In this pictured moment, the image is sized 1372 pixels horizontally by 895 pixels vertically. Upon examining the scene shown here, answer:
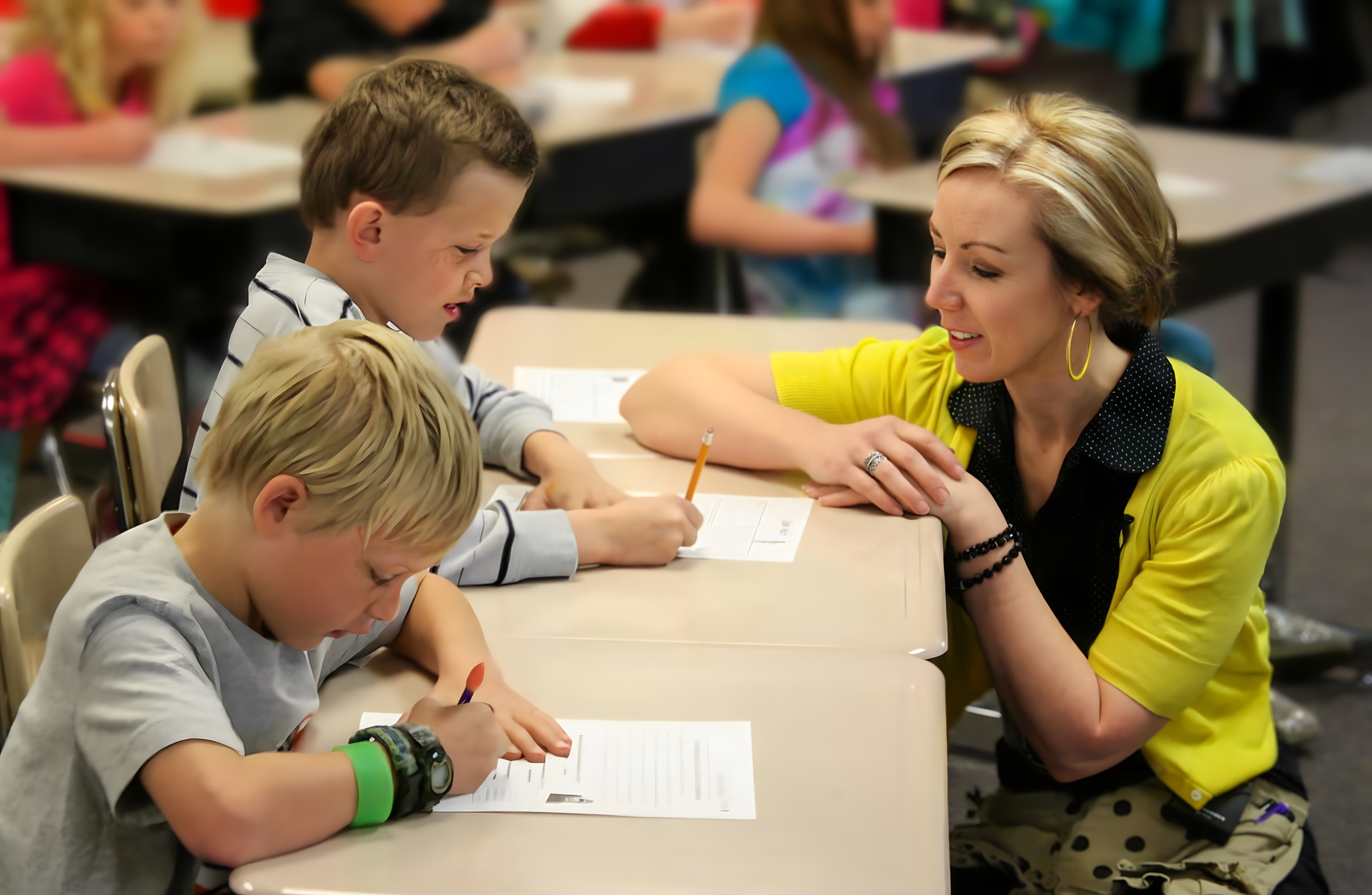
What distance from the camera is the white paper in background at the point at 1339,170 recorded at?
295cm

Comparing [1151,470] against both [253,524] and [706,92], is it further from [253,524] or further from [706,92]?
[706,92]

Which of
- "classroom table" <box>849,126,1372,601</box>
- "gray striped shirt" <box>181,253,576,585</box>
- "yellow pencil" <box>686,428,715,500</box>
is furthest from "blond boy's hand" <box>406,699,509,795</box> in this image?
"classroom table" <box>849,126,1372,601</box>

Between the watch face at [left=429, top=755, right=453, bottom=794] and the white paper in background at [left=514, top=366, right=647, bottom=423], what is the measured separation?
0.82 m

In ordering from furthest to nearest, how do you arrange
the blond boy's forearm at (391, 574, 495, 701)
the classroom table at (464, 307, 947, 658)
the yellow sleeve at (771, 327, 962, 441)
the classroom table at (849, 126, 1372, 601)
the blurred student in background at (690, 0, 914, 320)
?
the blurred student in background at (690, 0, 914, 320)
the classroom table at (849, 126, 1372, 601)
the yellow sleeve at (771, 327, 962, 441)
the classroom table at (464, 307, 947, 658)
the blond boy's forearm at (391, 574, 495, 701)

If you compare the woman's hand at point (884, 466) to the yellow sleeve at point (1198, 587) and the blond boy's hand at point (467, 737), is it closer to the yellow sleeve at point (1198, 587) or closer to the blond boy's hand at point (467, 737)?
the yellow sleeve at point (1198, 587)

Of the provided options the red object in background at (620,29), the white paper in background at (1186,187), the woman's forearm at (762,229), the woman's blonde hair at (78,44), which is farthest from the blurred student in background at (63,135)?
the white paper in background at (1186,187)

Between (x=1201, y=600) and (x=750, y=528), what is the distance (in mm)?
466

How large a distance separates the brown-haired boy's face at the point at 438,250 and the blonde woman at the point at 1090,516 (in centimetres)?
42

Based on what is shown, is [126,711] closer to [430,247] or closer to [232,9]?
[430,247]

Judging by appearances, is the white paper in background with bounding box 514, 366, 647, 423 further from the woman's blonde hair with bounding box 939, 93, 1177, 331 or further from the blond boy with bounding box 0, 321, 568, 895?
the blond boy with bounding box 0, 321, 568, 895

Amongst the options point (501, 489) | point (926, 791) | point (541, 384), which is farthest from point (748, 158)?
point (926, 791)

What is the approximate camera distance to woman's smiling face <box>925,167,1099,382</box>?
4.47ft

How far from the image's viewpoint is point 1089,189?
4.36 feet

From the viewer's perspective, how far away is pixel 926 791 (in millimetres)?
1051
